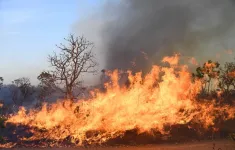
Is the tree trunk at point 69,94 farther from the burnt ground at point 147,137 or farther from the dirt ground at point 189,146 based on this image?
the dirt ground at point 189,146

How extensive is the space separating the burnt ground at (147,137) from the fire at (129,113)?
395mm

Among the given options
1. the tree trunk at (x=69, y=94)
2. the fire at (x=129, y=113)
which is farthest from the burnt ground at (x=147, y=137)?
the tree trunk at (x=69, y=94)

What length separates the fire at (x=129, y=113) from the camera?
21.7m

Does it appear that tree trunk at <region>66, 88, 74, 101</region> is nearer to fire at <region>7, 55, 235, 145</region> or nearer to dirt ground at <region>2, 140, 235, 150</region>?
fire at <region>7, 55, 235, 145</region>

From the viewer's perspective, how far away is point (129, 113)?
851 inches

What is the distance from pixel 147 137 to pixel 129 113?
6.97 feet

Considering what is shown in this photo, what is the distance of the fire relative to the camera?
2166 cm

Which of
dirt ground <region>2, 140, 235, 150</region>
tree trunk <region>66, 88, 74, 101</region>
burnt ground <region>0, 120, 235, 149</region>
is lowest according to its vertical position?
dirt ground <region>2, 140, 235, 150</region>

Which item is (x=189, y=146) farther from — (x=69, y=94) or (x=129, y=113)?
(x=69, y=94)

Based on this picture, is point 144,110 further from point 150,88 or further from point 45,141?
point 45,141

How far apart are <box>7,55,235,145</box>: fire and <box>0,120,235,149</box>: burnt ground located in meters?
0.40

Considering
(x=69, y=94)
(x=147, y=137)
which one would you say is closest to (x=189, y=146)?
(x=147, y=137)

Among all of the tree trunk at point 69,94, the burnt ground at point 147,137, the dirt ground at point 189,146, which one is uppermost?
the tree trunk at point 69,94

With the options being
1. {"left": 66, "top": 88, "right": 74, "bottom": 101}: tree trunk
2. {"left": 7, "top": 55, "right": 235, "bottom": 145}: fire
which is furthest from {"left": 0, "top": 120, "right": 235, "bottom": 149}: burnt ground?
{"left": 66, "top": 88, "right": 74, "bottom": 101}: tree trunk
